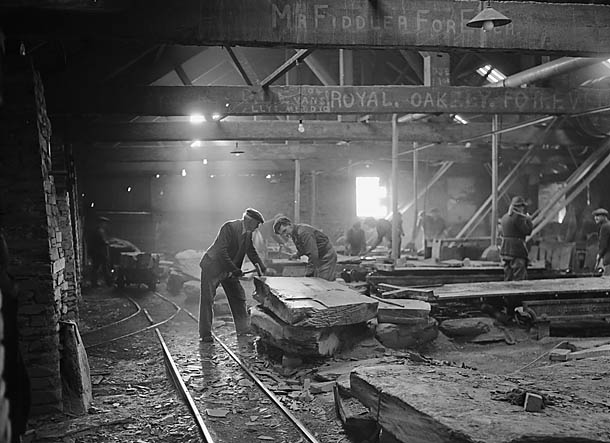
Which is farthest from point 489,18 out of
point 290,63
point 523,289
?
point 523,289

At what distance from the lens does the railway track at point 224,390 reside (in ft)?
17.7

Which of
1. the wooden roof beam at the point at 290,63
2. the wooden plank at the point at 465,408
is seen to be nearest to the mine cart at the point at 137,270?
the wooden roof beam at the point at 290,63

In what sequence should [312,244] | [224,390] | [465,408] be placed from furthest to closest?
1. [312,244]
2. [224,390]
3. [465,408]

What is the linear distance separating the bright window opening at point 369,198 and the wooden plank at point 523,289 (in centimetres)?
1226

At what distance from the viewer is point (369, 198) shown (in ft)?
72.1

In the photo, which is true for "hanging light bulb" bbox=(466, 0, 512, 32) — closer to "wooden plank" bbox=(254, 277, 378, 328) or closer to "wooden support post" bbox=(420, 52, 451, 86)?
"wooden plank" bbox=(254, 277, 378, 328)

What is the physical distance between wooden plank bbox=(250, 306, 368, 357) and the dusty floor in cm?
18

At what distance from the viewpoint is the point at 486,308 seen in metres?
9.47

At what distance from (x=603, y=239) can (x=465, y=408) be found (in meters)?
7.71

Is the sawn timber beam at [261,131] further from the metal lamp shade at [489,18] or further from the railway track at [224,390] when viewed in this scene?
the metal lamp shade at [489,18]

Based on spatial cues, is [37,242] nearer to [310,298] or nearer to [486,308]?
[310,298]

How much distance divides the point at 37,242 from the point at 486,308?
639cm

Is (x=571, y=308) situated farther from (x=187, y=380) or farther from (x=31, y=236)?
(x=31, y=236)

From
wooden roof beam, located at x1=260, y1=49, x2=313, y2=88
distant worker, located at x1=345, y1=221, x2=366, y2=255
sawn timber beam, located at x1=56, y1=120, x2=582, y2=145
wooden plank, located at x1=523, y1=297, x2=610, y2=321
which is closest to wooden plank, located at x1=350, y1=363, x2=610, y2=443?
wooden plank, located at x1=523, y1=297, x2=610, y2=321
